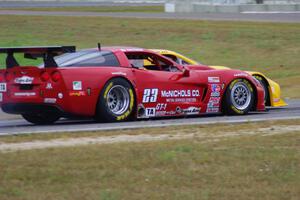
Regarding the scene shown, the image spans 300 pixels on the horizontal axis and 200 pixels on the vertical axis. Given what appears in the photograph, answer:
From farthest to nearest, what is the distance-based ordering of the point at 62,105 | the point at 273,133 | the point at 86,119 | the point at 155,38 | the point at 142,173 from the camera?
1. the point at 155,38
2. the point at 86,119
3. the point at 62,105
4. the point at 273,133
5. the point at 142,173

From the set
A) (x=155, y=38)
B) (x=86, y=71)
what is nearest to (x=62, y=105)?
(x=86, y=71)

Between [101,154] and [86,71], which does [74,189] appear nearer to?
[101,154]

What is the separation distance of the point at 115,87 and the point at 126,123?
614mm

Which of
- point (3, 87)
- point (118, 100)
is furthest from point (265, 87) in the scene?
point (3, 87)

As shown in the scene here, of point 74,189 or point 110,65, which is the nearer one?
point 74,189

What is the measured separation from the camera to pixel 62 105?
12852 mm

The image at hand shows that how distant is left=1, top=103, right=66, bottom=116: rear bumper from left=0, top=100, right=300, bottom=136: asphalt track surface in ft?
0.82

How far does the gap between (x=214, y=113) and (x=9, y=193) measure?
796 cm

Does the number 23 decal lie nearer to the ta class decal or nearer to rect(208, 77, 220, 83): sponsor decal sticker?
the ta class decal

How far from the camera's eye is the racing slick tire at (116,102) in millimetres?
13109

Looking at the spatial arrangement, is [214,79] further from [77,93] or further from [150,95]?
[77,93]

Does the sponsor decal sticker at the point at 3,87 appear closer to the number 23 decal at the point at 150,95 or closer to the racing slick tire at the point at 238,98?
the number 23 decal at the point at 150,95

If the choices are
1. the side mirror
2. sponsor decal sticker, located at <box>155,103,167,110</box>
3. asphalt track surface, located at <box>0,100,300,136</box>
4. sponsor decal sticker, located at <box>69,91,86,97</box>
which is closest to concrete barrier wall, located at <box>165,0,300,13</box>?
asphalt track surface, located at <box>0,100,300,136</box>

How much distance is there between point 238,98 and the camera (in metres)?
14.7
